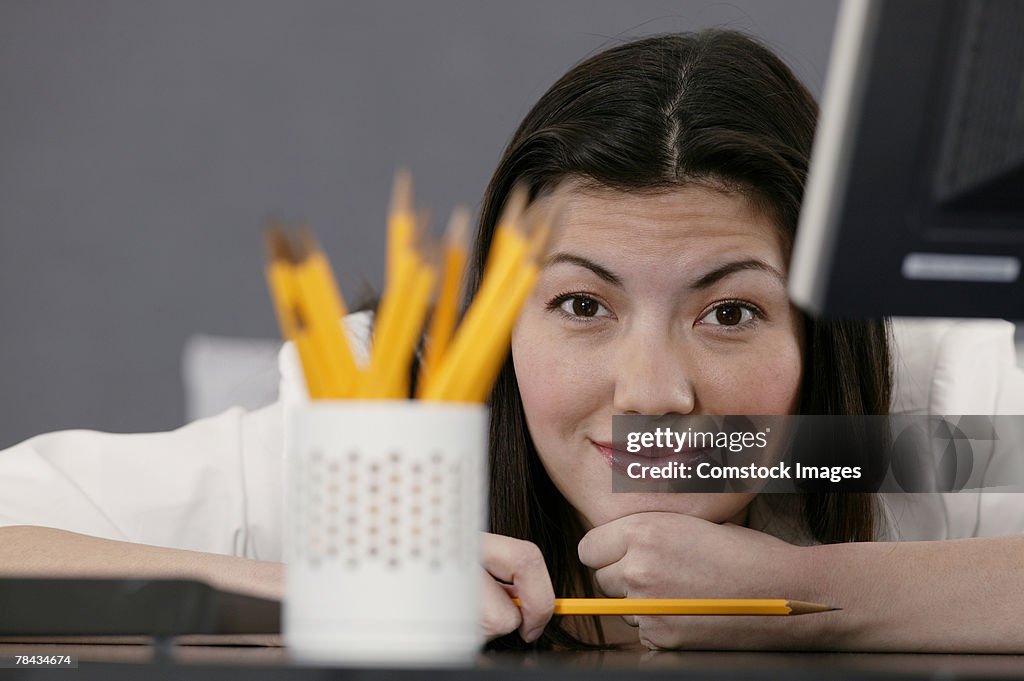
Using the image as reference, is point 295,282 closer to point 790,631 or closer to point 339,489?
point 339,489

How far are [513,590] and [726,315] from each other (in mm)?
439

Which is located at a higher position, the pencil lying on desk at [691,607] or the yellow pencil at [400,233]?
the yellow pencil at [400,233]

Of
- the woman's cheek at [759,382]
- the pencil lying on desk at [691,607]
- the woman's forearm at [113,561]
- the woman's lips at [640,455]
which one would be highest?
the woman's cheek at [759,382]

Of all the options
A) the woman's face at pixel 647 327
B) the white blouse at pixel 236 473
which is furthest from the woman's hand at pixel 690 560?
the white blouse at pixel 236 473

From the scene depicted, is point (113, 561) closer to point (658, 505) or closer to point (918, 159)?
point (658, 505)

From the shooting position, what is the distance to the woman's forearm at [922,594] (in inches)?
30.2

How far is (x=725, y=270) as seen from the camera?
102 cm

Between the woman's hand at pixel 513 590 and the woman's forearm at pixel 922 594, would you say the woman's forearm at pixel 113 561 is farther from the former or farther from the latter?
the woman's forearm at pixel 922 594

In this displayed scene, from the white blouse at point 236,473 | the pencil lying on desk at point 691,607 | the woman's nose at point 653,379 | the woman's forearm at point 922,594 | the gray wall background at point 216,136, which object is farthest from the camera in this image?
the gray wall background at point 216,136

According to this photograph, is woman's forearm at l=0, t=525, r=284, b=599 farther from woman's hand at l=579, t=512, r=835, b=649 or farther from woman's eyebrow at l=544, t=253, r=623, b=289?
woman's eyebrow at l=544, t=253, r=623, b=289

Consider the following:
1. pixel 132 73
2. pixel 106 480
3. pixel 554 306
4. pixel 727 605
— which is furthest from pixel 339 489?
pixel 132 73

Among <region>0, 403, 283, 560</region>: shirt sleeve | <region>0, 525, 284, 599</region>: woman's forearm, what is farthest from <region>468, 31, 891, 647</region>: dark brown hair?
<region>0, 525, 284, 599</region>: woman's forearm

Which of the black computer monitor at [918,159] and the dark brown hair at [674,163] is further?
the dark brown hair at [674,163]

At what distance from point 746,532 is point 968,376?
68 cm
